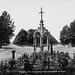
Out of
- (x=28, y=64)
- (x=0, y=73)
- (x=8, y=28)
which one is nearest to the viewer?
(x=0, y=73)

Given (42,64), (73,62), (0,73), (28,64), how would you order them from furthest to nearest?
(73,62)
(42,64)
(28,64)
(0,73)

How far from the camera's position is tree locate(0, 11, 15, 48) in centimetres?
4338

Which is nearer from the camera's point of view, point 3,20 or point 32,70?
point 32,70

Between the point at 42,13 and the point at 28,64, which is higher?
the point at 42,13

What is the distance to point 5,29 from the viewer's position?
45.5m

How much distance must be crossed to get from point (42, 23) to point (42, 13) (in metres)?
2.07

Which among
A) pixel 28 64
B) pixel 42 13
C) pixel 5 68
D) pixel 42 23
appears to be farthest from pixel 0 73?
pixel 42 13

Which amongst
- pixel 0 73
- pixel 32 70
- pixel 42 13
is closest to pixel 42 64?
pixel 32 70

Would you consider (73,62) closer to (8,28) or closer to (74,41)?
(8,28)

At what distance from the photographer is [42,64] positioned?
11875mm

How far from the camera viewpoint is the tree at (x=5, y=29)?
43375 millimetres

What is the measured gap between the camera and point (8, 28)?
4800 centimetres

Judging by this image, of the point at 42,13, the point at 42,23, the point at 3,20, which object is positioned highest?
the point at 3,20

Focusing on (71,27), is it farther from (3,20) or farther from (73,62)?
(73,62)
